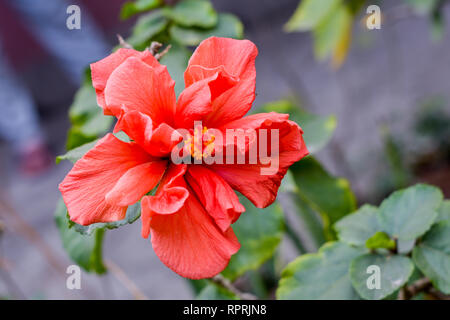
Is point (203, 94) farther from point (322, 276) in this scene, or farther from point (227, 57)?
point (322, 276)

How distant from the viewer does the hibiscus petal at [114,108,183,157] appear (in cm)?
28

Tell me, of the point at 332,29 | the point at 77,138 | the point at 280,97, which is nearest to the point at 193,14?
the point at 77,138

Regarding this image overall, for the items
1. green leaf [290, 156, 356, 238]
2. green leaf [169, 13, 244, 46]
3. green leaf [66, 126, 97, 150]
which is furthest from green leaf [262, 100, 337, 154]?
green leaf [66, 126, 97, 150]

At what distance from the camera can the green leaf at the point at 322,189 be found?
24.6 inches

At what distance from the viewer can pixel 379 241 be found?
37cm

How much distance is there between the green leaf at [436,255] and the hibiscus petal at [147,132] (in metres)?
0.23

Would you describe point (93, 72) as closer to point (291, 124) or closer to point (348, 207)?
point (291, 124)

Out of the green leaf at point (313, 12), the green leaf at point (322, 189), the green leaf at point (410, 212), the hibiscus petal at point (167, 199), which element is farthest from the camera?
the green leaf at point (313, 12)

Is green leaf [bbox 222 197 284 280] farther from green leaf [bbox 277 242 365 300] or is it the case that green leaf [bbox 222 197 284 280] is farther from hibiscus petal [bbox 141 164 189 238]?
hibiscus petal [bbox 141 164 189 238]

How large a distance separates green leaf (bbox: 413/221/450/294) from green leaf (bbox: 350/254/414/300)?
0.04 ft

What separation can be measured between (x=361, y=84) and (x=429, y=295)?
5.62ft

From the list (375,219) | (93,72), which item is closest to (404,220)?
(375,219)

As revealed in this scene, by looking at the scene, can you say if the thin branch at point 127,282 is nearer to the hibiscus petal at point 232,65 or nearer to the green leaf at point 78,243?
the green leaf at point 78,243

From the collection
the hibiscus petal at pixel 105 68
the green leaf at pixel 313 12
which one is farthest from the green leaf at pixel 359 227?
the green leaf at pixel 313 12
